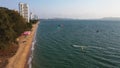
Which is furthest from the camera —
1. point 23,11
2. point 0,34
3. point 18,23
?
point 23,11

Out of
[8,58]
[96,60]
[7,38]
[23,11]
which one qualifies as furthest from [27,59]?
[23,11]

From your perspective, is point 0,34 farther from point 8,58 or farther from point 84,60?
point 84,60

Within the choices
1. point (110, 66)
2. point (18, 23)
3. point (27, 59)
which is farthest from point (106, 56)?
point (18, 23)

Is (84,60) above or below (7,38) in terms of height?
below

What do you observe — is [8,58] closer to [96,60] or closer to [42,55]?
[42,55]

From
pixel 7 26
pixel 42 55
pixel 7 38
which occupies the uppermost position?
pixel 7 26

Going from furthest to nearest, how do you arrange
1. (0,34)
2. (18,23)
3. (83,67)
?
1. (18,23)
2. (0,34)
3. (83,67)

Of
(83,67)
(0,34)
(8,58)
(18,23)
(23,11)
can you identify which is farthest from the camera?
(23,11)

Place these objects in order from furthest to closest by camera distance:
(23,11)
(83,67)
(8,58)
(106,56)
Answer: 1. (23,11)
2. (106,56)
3. (8,58)
4. (83,67)

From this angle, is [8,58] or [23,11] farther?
[23,11]
